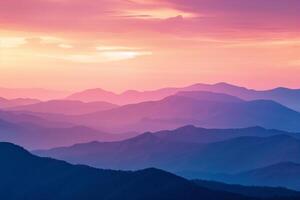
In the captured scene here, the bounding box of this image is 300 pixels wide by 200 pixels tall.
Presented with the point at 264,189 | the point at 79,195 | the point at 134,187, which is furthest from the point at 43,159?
the point at 264,189

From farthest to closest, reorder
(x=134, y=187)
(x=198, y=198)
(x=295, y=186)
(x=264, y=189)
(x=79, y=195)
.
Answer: (x=295, y=186) → (x=264, y=189) → (x=79, y=195) → (x=134, y=187) → (x=198, y=198)

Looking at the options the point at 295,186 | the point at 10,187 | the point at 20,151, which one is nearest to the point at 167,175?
the point at 10,187

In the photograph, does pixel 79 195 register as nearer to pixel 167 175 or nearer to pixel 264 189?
pixel 167 175

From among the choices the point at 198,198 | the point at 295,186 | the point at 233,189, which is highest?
the point at 295,186

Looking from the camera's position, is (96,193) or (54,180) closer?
(96,193)

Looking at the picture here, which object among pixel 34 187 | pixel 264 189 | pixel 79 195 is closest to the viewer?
pixel 79 195

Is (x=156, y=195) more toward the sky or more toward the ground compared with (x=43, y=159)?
more toward the ground
